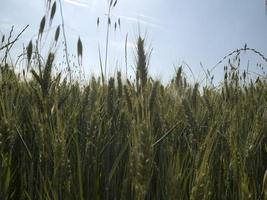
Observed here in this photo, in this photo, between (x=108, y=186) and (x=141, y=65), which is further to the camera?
(x=141, y=65)

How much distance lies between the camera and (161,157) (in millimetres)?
1132

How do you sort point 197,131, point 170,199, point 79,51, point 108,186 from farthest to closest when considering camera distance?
point 79,51 < point 197,131 < point 108,186 < point 170,199

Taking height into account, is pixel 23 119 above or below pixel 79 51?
below

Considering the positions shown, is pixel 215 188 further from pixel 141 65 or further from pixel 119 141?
pixel 141 65

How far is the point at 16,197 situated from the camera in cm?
110

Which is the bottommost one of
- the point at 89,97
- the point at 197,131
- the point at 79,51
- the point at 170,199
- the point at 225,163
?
the point at 170,199

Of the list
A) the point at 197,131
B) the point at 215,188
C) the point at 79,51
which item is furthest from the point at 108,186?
the point at 79,51

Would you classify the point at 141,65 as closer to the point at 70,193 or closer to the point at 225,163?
the point at 225,163

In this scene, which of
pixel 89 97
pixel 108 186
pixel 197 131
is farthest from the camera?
pixel 89 97

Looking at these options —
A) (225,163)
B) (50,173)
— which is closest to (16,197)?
(50,173)

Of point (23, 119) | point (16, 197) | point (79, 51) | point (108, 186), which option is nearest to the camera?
point (108, 186)

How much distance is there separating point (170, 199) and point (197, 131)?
54cm

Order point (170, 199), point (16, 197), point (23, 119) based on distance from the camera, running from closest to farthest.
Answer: point (170, 199)
point (16, 197)
point (23, 119)

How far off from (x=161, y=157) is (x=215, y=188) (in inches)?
7.3
